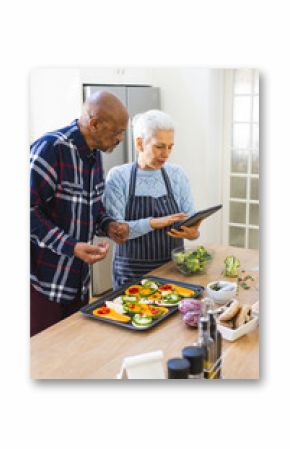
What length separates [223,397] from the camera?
1.55 m

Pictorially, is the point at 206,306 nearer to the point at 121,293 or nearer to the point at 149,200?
the point at 121,293

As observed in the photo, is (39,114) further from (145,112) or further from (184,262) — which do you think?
(184,262)

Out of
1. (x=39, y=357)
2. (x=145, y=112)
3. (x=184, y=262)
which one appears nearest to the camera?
(x=39, y=357)

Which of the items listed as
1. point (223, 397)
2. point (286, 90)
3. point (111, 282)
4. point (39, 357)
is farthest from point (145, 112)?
point (223, 397)

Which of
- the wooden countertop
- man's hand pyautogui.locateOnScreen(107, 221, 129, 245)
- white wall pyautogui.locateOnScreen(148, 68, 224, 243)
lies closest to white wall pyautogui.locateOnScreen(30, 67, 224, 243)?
white wall pyautogui.locateOnScreen(148, 68, 224, 243)

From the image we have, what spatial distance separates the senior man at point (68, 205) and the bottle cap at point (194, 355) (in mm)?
377

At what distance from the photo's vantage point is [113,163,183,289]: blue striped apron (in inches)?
66.1

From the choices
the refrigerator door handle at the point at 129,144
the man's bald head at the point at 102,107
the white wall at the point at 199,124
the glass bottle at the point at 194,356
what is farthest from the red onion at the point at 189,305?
the man's bald head at the point at 102,107

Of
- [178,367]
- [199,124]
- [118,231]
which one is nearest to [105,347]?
[178,367]

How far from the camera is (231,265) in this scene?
164 cm

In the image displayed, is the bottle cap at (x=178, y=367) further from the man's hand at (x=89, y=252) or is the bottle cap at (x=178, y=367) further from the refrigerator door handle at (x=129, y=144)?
the refrigerator door handle at (x=129, y=144)

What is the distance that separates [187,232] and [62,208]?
1.29ft

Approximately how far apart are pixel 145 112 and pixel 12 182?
441mm

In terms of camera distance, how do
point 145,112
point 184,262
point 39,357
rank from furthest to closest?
point 184,262 → point 145,112 → point 39,357
